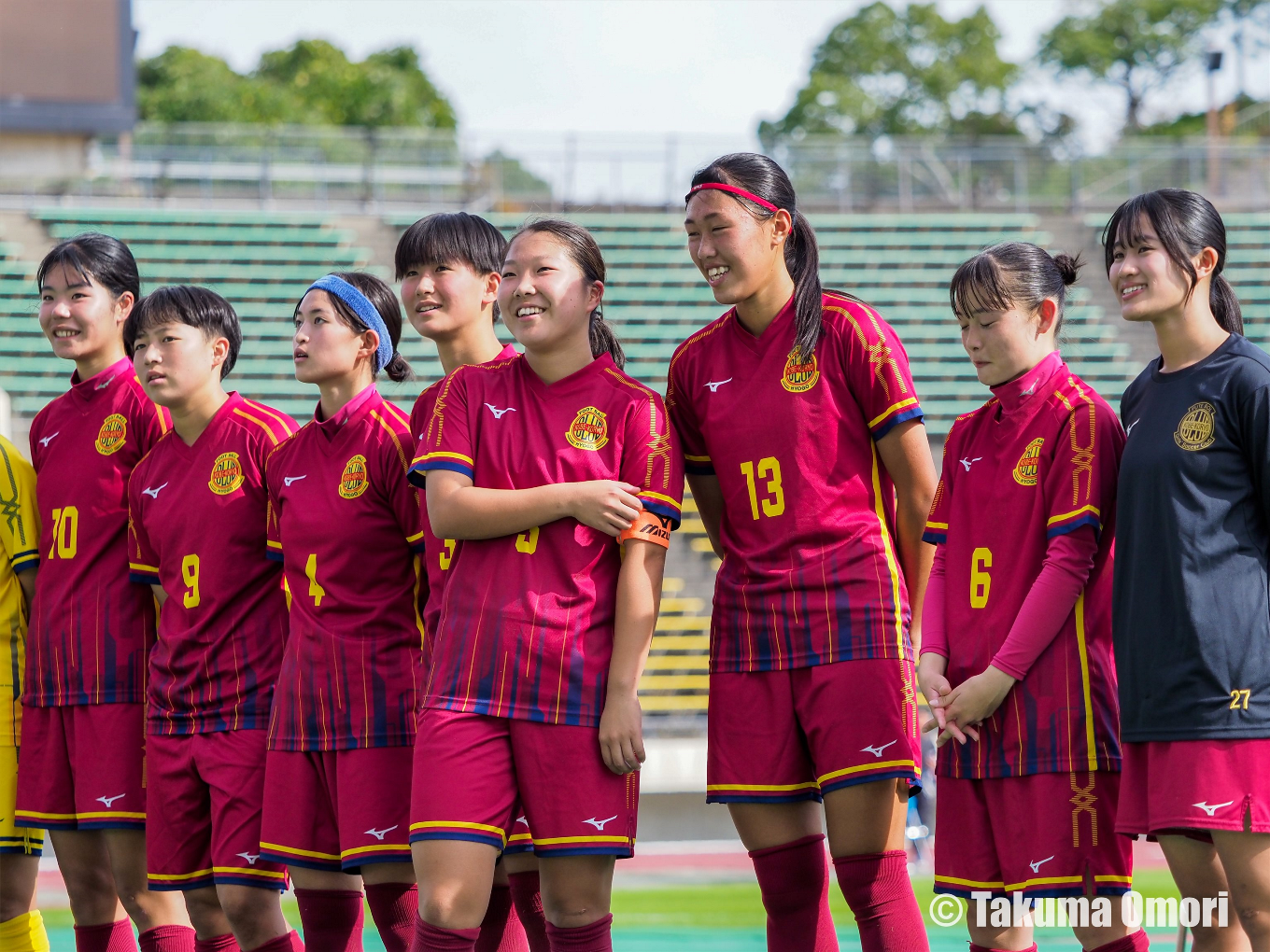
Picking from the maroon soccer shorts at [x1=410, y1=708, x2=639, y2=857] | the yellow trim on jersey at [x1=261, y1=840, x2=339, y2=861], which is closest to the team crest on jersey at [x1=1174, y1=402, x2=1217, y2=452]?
the maroon soccer shorts at [x1=410, y1=708, x2=639, y2=857]

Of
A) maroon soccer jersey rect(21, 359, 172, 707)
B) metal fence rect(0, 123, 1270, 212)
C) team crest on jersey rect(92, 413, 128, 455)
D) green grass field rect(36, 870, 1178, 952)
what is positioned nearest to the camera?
maroon soccer jersey rect(21, 359, 172, 707)

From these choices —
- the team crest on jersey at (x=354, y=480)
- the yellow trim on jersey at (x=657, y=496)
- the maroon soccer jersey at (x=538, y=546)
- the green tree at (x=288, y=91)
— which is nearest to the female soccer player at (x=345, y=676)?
the team crest on jersey at (x=354, y=480)

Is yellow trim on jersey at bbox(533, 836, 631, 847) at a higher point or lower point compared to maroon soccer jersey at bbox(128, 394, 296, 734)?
lower

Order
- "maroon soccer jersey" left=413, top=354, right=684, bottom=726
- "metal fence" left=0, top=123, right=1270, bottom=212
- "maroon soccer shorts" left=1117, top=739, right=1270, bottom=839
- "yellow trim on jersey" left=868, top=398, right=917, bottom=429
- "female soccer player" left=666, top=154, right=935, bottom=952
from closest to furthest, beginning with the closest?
"maroon soccer shorts" left=1117, top=739, right=1270, bottom=839
"maroon soccer jersey" left=413, top=354, right=684, bottom=726
"female soccer player" left=666, top=154, right=935, bottom=952
"yellow trim on jersey" left=868, top=398, right=917, bottom=429
"metal fence" left=0, top=123, right=1270, bottom=212

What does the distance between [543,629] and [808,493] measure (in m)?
0.68

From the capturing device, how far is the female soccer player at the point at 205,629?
348cm

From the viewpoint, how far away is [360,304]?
3658 mm

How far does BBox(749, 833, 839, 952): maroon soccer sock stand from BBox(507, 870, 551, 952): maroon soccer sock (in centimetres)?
68

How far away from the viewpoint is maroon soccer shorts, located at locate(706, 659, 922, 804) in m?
3.03

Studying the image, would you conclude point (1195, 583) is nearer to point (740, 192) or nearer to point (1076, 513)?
point (1076, 513)

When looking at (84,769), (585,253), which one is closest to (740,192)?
(585,253)

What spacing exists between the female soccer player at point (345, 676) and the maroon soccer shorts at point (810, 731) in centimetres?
78

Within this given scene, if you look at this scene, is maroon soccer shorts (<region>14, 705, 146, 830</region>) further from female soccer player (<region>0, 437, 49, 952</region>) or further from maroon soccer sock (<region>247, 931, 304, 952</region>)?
maroon soccer sock (<region>247, 931, 304, 952</region>)

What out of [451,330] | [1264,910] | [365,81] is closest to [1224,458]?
[1264,910]
